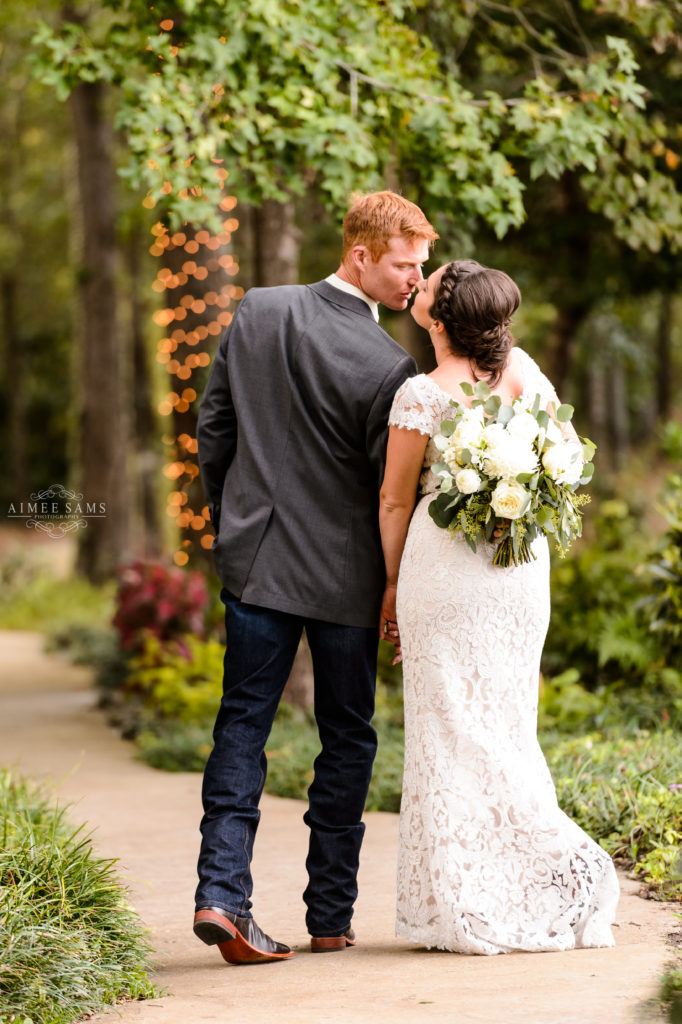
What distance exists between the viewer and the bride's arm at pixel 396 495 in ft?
11.6

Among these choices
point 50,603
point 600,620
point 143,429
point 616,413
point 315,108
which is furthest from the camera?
point 616,413

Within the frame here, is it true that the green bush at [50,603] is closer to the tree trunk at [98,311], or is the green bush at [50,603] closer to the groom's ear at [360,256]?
the tree trunk at [98,311]

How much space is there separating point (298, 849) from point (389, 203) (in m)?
2.82

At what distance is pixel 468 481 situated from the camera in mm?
3453

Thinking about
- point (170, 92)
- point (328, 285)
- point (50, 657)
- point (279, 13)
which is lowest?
point (50, 657)

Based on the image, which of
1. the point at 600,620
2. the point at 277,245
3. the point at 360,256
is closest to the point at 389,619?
the point at 360,256

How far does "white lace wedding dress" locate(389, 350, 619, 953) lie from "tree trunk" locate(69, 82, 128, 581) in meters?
11.8

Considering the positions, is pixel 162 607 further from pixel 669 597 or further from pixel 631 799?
pixel 631 799

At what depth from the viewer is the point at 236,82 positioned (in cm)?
571

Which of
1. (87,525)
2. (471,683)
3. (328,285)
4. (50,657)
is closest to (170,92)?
(328,285)

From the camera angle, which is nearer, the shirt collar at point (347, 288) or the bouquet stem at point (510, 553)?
the bouquet stem at point (510, 553)

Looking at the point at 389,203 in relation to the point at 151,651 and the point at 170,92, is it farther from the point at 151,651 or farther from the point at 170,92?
the point at 151,651

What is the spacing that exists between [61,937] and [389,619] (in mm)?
1331

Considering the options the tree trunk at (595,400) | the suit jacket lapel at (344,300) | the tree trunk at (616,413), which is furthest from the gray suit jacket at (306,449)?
the tree trunk at (616,413)
